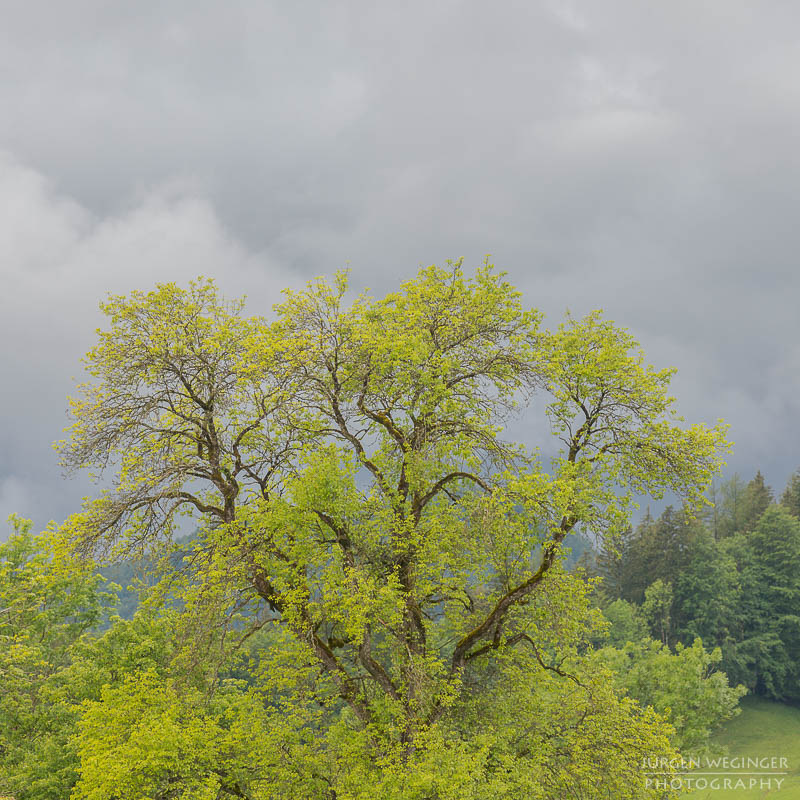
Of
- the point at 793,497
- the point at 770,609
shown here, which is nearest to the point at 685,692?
the point at 770,609

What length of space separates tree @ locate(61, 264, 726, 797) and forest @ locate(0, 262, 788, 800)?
7 cm

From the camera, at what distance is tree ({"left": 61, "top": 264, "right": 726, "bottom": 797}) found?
14.1m

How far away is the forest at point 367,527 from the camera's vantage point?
1361 cm

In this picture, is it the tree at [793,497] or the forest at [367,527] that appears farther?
the tree at [793,497]

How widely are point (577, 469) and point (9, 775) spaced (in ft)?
58.2

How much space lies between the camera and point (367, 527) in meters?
14.9

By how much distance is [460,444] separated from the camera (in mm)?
15016

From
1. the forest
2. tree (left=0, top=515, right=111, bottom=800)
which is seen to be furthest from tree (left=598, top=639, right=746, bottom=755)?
tree (left=0, top=515, right=111, bottom=800)

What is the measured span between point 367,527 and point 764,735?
55299 mm

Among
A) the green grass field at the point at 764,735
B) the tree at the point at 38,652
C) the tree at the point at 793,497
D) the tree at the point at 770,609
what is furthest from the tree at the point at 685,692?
the tree at the point at 793,497

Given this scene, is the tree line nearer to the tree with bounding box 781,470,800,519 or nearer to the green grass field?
the green grass field

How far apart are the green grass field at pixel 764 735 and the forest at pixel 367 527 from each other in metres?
33.6

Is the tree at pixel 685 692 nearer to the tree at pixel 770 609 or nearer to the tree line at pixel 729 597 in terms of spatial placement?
the tree line at pixel 729 597

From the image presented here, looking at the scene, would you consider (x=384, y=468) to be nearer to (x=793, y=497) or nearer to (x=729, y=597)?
(x=729, y=597)
